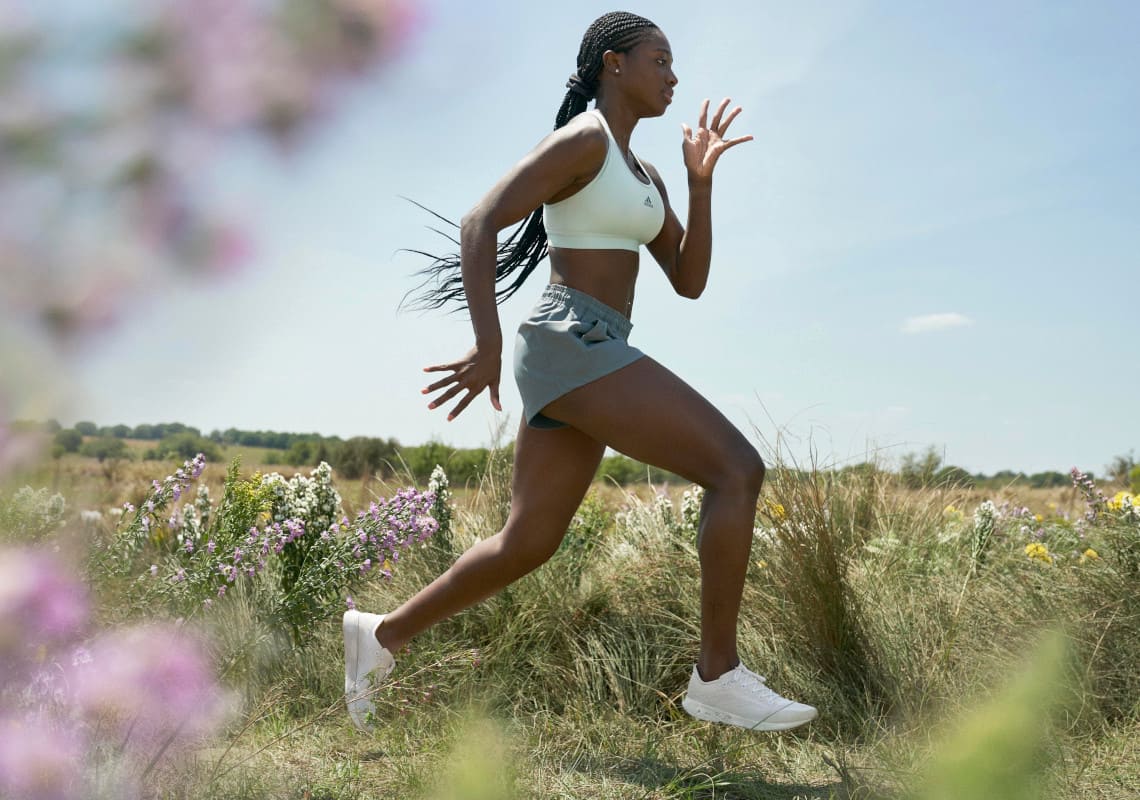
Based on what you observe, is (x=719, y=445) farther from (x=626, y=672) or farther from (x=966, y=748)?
(x=966, y=748)

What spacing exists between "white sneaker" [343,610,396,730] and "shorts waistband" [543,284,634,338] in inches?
45.0

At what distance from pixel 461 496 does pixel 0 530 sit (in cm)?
410

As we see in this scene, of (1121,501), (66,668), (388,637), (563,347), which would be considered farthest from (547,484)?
(1121,501)

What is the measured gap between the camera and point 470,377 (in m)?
2.36

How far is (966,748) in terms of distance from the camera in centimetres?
36

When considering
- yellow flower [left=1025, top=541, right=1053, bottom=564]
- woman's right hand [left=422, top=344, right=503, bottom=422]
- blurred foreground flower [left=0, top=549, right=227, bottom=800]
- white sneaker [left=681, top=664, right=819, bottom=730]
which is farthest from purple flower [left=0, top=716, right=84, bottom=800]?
yellow flower [left=1025, top=541, right=1053, bottom=564]

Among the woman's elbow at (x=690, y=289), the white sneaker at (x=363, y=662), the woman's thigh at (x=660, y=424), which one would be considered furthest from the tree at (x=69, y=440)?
the woman's elbow at (x=690, y=289)

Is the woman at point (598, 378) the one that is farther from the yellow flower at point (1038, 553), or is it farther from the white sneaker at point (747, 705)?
the yellow flower at point (1038, 553)

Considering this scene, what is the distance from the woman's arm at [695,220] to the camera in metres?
2.87

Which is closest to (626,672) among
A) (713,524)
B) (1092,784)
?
(713,524)

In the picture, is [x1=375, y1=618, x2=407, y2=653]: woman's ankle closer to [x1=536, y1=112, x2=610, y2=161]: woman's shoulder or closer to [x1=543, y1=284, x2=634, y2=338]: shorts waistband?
[x1=543, y1=284, x2=634, y2=338]: shorts waistband

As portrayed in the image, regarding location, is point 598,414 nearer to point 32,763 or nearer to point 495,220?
point 495,220

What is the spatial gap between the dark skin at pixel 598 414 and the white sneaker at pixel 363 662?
3.6 inches

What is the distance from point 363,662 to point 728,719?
1.12 meters
